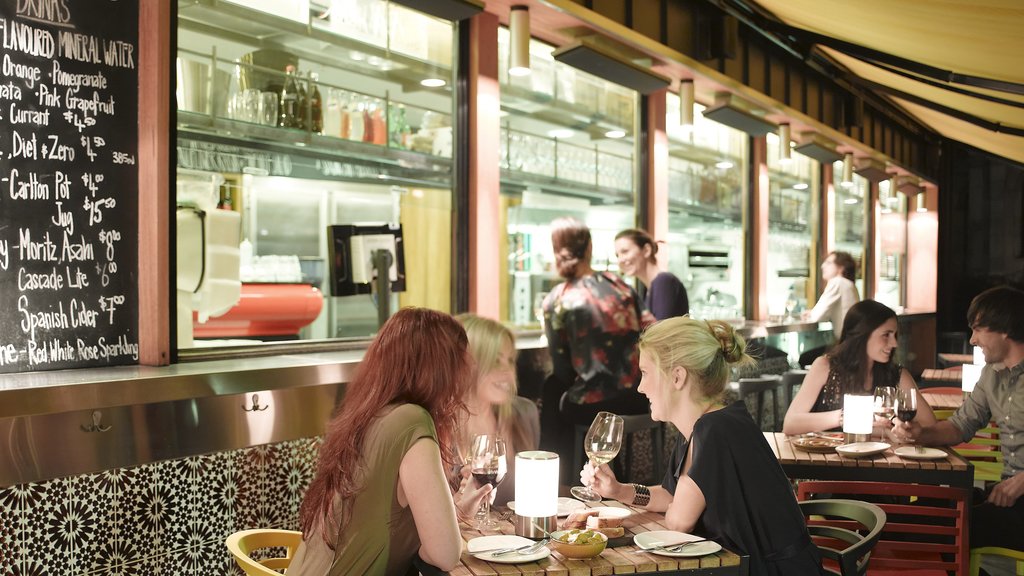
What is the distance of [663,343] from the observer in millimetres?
2500

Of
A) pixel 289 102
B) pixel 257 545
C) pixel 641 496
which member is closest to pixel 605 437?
pixel 641 496

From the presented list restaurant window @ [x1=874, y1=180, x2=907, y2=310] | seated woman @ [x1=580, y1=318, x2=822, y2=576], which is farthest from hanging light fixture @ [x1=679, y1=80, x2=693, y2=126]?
restaurant window @ [x1=874, y1=180, x2=907, y2=310]

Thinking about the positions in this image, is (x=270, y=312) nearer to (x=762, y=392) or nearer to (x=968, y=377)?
(x=762, y=392)

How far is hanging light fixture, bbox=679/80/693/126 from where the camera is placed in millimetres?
5838

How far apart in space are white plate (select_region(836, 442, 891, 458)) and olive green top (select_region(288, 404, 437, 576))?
74.3 inches

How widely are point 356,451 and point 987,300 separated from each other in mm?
2976

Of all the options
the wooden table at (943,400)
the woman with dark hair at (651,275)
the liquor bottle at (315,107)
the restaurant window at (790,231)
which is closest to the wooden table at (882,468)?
the wooden table at (943,400)

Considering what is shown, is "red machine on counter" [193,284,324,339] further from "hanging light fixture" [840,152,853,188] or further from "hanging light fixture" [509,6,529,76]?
"hanging light fixture" [840,152,853,188]

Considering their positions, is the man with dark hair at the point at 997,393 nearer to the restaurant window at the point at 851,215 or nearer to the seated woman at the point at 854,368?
the seated woman at the point at 854,368

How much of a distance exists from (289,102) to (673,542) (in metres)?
2.73

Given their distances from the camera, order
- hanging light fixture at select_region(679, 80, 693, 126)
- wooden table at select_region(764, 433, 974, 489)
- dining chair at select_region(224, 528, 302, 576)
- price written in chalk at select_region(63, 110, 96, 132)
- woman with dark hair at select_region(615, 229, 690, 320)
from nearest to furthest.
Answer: dining chair at select_region(224, 528, 302, 576) → price written in chalk at select_region(63, 110, 96, 132) → wooden table at select_region(764, 433, 974, 489) → woman with dark hair at select_region(615, 229, 690, 320) → hanging light fixture at select_region(679, 80, 693, 126)

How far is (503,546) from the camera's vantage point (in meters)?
2.13

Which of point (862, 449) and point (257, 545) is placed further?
point (862, 449)

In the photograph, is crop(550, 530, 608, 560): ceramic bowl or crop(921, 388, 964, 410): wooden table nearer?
crop(550, 530, 608, 560): ceramic bowl
